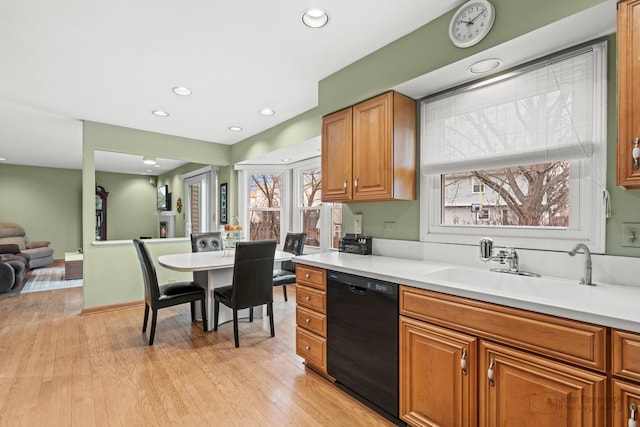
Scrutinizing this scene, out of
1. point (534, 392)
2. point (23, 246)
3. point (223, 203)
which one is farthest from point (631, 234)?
point (23, 246)

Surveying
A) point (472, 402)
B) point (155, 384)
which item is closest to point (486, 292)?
point (472, 402)

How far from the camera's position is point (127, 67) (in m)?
2.60

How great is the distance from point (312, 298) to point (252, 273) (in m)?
0.83

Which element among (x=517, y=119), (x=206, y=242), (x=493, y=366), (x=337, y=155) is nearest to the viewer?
(x=493, y=366)

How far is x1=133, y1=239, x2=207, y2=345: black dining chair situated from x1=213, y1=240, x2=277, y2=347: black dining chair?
0.68 feet

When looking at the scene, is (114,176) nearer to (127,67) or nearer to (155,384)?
(127,67)

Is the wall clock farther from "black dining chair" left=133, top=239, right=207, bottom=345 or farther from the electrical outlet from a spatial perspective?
"black dining chair" left=133, top=239, right=207, bottom=345

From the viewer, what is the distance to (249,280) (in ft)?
9.59

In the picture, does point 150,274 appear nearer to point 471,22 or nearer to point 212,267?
point 212,267

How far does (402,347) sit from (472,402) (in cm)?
40

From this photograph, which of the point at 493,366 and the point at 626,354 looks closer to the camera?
the point at 626,354

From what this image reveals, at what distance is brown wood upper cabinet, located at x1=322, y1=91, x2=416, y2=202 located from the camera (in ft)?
7.37

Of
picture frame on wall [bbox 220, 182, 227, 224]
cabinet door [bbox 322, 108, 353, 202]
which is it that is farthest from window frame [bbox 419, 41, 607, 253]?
picture frame on wall [bbox 220, 182, 227, 224]

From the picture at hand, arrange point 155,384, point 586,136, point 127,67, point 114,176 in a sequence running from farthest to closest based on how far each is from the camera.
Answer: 1. point 114,176
2. point 127,67
3. point 155,384
4. point 586,136
